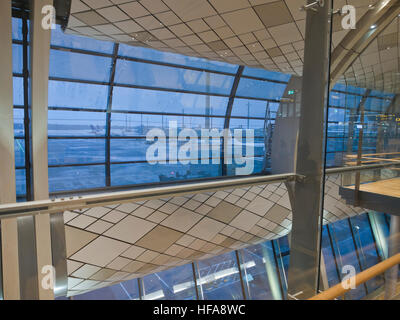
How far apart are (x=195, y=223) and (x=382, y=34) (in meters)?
4.05

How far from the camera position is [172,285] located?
8.28m

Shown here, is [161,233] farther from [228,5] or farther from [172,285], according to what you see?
[172,285]

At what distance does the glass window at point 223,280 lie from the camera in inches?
321

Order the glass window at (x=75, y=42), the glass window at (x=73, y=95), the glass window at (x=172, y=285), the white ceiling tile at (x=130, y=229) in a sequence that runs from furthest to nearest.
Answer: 1. the glass window at (x=172, y=285)
2. the glass window at (x=73, y=95)
3. the glass window at (x=75, y=42)
4. the white ceiling tile at (x=130, y=229)

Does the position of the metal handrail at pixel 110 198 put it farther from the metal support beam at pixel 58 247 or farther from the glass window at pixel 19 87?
the glass window at pixel 19 87

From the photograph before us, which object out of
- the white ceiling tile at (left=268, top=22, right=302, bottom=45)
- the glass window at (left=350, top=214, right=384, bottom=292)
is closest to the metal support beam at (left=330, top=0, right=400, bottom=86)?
the glass window at (left=350, top=214, right=384, bottom=292)

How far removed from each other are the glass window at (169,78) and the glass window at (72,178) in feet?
8.07

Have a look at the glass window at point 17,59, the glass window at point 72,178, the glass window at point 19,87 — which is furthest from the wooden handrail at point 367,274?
the glass window at point 72,178

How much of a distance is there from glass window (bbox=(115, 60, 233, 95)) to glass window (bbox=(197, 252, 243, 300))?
5.45 meters

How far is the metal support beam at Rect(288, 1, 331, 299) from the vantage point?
4.44 ft
